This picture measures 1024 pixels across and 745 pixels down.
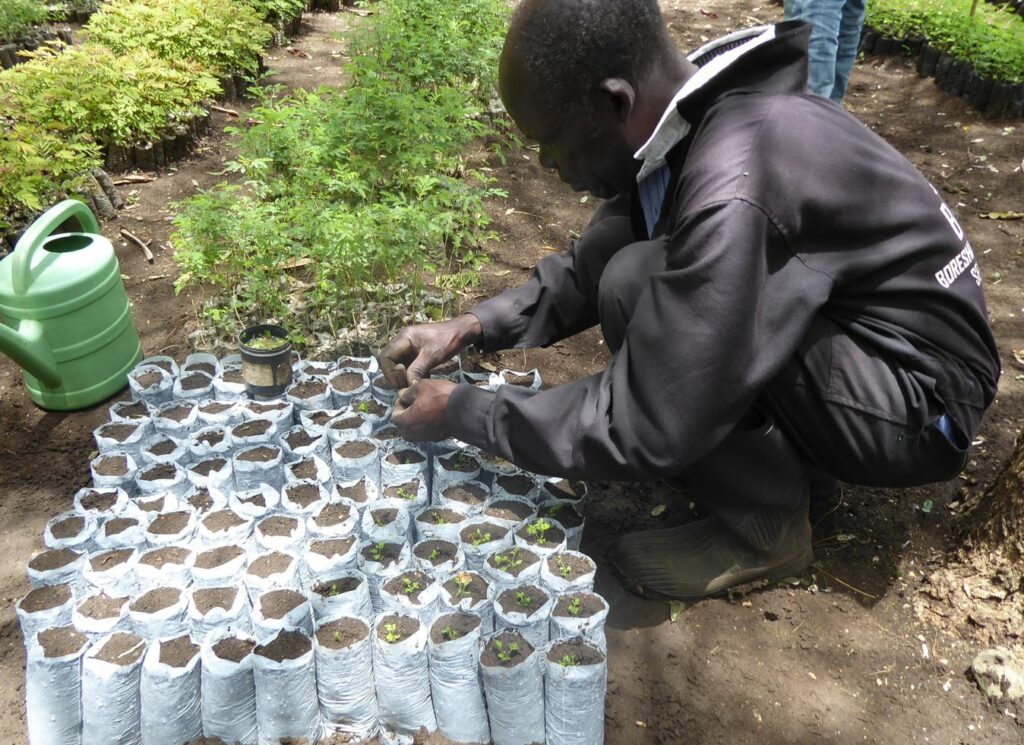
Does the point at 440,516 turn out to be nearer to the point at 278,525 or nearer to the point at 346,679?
the point at 278,525

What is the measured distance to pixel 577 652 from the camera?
1.94m

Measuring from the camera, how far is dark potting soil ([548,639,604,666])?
1.92 m

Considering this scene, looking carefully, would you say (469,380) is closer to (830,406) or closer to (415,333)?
(415,333)

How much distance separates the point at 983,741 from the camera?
2.00 meters

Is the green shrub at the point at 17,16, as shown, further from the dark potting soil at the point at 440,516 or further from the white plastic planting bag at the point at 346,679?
the white plastic planting bag at the point at 346,679

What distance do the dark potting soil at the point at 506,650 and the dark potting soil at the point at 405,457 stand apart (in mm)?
681

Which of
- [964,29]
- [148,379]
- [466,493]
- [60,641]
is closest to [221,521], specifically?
[60,641]

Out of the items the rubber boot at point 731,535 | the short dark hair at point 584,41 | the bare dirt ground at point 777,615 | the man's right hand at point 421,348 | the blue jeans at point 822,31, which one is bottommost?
the bare dirt ground at point 777,615

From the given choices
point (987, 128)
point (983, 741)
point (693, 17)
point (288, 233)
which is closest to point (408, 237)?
point (288, 233)

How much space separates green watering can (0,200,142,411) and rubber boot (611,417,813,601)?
6.69 ft

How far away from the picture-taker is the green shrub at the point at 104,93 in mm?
4191

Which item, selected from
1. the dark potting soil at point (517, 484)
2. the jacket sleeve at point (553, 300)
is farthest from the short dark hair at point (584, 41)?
the dark potting soil at point (517, 484)

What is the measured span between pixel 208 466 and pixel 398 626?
91 centimetres

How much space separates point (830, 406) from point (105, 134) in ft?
14.4
